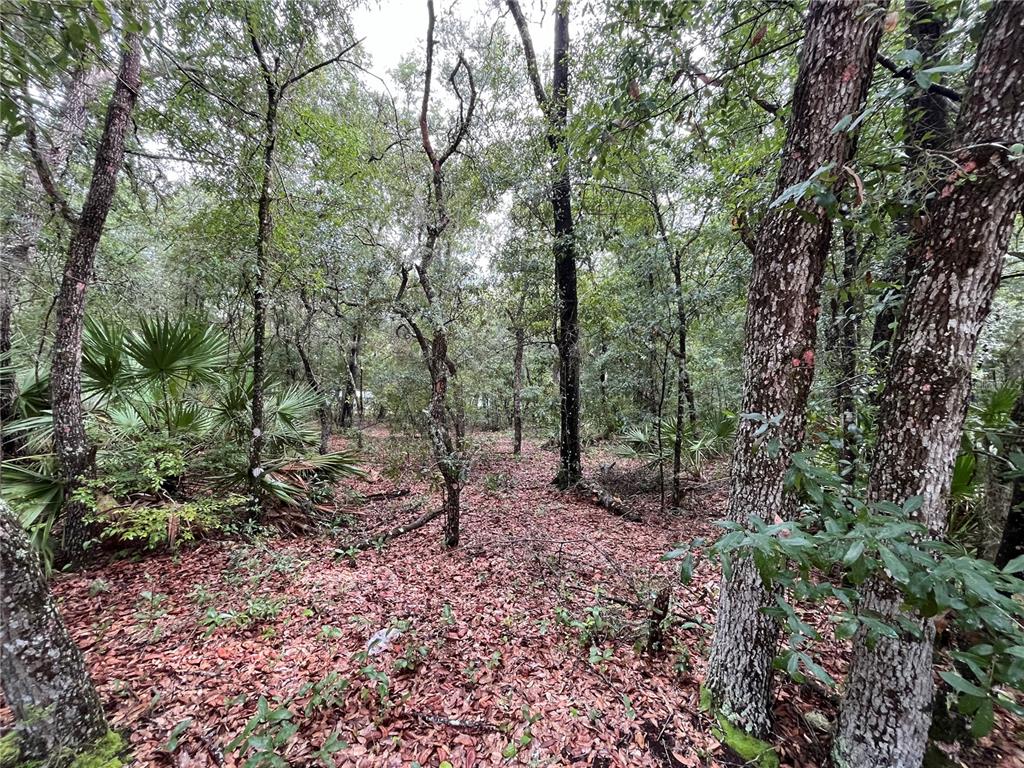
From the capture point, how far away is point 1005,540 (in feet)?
6.47

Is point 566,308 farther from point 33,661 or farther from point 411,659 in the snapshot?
Answer: point 33,661

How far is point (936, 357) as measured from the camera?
1.54 m

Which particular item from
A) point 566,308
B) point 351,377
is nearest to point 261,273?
point 566,308

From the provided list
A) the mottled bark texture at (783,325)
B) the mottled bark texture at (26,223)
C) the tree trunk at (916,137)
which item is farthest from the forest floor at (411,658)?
the mottled bark texture at (26,223)

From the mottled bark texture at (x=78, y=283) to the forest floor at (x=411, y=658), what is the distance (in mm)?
1077

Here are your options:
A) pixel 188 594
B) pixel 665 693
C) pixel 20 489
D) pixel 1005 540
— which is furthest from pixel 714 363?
pixel 20 489

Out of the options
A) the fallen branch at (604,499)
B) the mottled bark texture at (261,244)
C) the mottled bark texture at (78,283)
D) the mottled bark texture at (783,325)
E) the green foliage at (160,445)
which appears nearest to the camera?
the mottled bark texture at (783,325)

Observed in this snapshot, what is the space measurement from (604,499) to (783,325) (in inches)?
188

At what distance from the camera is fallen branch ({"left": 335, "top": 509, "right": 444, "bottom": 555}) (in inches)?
166

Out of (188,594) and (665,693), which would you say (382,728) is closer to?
(665,693)

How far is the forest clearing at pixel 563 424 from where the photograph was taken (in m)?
1.55

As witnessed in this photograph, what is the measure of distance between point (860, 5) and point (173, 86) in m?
5.81

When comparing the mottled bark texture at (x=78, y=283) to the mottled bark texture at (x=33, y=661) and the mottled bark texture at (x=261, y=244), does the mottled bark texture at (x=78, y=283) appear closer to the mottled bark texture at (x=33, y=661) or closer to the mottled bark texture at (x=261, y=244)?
the mottled bark texture at (x=261, y=244)

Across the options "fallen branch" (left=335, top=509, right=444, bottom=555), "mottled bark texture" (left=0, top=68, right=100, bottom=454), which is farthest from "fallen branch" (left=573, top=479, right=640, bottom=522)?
"mottled bark texture" (left=0, top=68, right=100, bottom=454)
